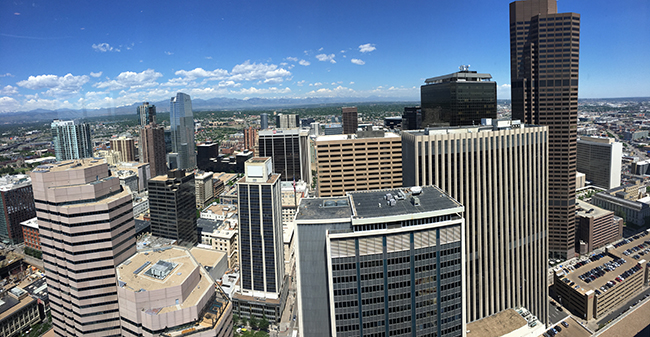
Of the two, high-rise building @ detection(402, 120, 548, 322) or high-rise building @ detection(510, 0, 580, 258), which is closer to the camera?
high-rise building @ detection(402, 120, 548, 322)

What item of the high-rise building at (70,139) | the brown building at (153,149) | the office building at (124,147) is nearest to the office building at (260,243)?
the high-rise building at (70,139)

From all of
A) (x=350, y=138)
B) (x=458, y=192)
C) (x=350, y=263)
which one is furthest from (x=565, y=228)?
(x=350, y=263)

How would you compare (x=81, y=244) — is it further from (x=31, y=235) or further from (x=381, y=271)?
(x=31, y=235)

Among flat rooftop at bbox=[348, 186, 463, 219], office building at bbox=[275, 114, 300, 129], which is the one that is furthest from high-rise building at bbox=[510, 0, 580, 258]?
office building at bbox=[275, 114, 300, 129]

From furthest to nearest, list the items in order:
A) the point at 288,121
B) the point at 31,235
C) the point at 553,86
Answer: the point at 288,121 < the point at 31,235 < the point at 553,86

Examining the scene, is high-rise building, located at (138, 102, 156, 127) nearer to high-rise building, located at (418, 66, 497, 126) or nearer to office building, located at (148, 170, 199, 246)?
office building, located at (148, 170, 199, 246)

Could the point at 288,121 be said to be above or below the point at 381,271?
above

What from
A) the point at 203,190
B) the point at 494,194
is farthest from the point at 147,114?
the point at 494,194
